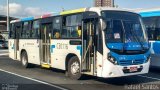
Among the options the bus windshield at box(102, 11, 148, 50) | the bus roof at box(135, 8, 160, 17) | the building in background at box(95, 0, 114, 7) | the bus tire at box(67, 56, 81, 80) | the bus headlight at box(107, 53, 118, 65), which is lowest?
the bus tire at box(67, 56, 81, 80)

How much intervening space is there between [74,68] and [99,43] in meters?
2.26

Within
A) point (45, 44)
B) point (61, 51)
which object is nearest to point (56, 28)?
point (61, 51)

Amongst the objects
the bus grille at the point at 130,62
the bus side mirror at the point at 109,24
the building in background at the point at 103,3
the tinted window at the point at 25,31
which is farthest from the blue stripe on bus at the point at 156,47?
the building in background at the point at 103,3

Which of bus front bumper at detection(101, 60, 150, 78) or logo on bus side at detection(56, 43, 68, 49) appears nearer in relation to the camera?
bus front bumper at detection(101, 60, 150, 78)

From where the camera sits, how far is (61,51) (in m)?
15.7

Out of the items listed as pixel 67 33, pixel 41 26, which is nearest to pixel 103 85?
pixel 67 33

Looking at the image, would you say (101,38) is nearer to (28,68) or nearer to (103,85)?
(103,85)


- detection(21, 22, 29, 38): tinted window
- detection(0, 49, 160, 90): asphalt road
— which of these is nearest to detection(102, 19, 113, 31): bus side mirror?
detection(0, 49, 160, 90): asphalt road

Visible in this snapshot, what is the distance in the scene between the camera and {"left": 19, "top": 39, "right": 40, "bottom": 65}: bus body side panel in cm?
1814

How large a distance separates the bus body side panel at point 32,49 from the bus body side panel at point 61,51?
65.7 inches

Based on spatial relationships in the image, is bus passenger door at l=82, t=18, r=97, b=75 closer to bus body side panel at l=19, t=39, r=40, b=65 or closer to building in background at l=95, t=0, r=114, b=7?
bus body side panel at l=19, t=39, r=40, b=65

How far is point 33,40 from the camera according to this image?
730 inches

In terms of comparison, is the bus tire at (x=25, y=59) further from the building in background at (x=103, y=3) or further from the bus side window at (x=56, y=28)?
the building in background at (x=103, y=3)

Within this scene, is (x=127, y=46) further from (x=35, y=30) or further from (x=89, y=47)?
(x=35, y=30)
